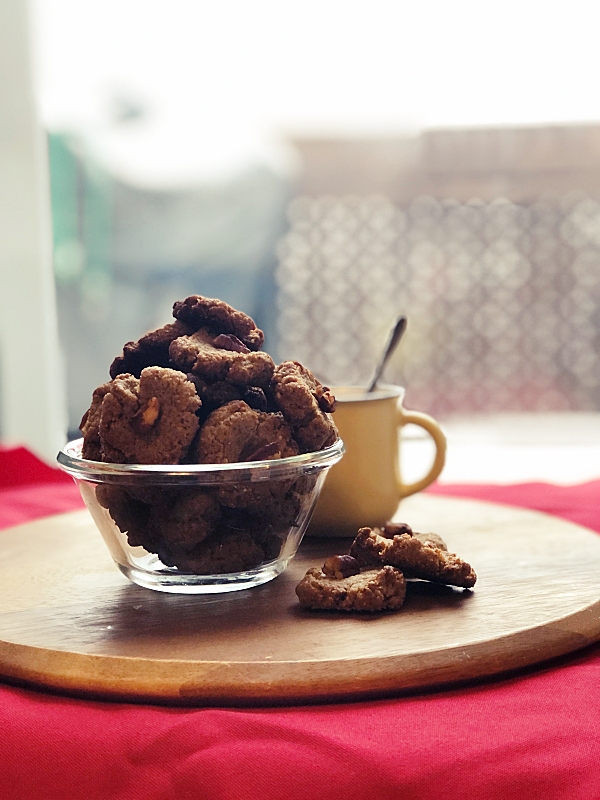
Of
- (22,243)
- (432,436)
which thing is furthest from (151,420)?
(22,243)

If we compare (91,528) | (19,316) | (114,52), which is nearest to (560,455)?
(19,316)

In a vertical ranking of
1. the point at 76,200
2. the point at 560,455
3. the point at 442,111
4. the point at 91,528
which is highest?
the point at 442,111

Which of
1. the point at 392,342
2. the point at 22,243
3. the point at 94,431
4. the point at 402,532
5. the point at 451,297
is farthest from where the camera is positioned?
the point at 451,297

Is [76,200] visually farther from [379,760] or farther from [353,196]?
[379,760]

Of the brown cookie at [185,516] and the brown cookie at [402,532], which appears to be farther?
the brown cookie at [402,532]

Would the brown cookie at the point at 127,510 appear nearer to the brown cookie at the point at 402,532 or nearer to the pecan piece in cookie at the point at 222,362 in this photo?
the pecan piece in cookie at the point at 222,362

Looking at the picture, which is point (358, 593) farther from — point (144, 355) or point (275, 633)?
point (144, 355)

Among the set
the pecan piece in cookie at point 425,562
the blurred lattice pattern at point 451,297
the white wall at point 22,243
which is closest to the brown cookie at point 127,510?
the pecan piece in cookie at point 425,562
